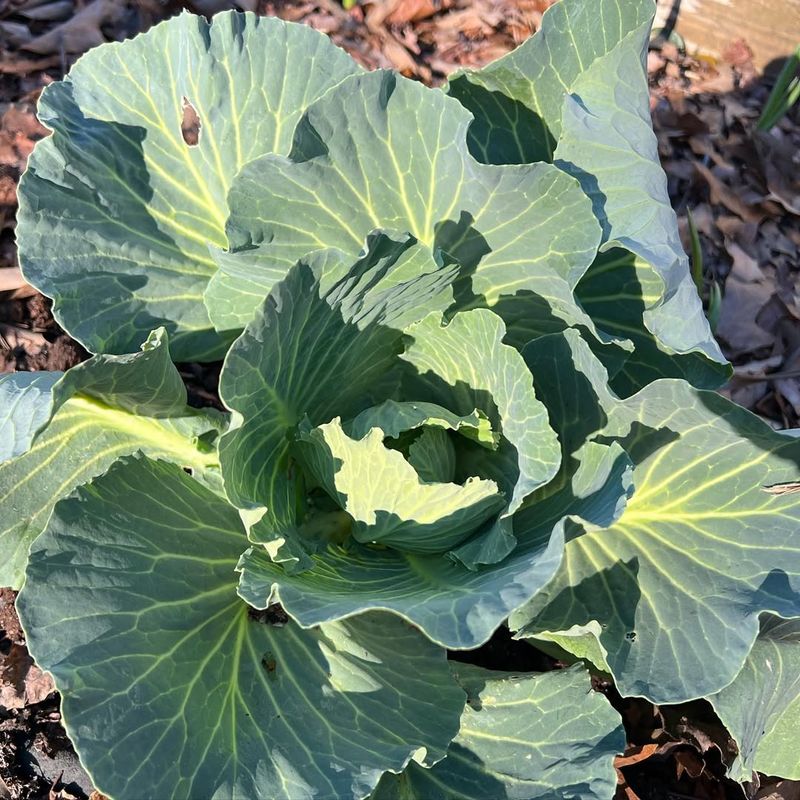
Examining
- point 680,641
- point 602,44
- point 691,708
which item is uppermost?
point 602,44

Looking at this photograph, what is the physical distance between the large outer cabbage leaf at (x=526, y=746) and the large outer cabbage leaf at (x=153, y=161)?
48.6 inches

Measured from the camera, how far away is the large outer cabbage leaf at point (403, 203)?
204 cm

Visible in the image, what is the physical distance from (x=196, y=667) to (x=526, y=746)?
84cm

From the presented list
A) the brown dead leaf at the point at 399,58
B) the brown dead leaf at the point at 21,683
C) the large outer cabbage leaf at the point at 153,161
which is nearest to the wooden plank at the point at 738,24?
the brown dead leaf at the point at 399,58

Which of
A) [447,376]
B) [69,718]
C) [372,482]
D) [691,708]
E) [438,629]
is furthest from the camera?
[691,708]

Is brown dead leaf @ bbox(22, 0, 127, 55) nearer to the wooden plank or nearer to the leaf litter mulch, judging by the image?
the leaf litter mulch

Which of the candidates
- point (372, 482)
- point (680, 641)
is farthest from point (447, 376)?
point (680, 641)

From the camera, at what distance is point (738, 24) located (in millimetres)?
4352

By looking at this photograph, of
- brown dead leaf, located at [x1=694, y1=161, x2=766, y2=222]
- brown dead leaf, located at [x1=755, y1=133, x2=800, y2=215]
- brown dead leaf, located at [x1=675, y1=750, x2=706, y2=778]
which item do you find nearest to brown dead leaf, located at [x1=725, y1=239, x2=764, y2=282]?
brown dead leaf, located at [x1=694, y1=161, x2=766, y2=222]

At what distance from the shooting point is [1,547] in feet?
7.45

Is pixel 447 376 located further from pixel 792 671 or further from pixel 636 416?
pixel 792 671

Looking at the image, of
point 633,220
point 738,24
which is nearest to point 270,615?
point 633,220

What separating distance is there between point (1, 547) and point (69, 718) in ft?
2.23

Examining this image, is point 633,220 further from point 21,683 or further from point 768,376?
point 21,683
